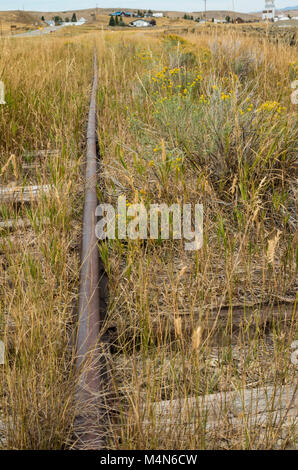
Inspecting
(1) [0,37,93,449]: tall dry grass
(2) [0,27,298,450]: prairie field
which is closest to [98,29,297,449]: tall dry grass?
(2) [0,27,298,450]: prairie field

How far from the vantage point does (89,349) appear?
1.86m

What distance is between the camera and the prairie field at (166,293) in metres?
1.56

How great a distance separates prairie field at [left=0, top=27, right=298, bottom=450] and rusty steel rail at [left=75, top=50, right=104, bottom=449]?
4cm

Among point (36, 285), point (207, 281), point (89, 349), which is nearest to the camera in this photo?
point (89, 349)

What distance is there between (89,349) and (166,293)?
471 mm

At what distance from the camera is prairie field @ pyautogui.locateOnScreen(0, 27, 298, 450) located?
1.56 meters

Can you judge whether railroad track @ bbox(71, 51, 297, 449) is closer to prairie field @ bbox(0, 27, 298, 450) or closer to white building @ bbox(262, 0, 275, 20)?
prairie field @ bbox(0, 27, 298, 450)

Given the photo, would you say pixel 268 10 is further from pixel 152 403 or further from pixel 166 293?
pixel 152 403

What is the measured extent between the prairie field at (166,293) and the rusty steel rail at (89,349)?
42 mm

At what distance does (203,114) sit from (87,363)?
2.88m

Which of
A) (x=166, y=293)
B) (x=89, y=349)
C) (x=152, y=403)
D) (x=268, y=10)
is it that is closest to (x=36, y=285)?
(x=89, y=349)

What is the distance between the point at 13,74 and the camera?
538 centimetres

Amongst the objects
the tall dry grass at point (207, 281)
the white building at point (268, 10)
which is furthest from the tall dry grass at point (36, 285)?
the white building at point (268, 10)

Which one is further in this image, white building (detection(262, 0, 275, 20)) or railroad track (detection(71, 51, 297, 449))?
white building (detection(262, 0, 275, 20))
